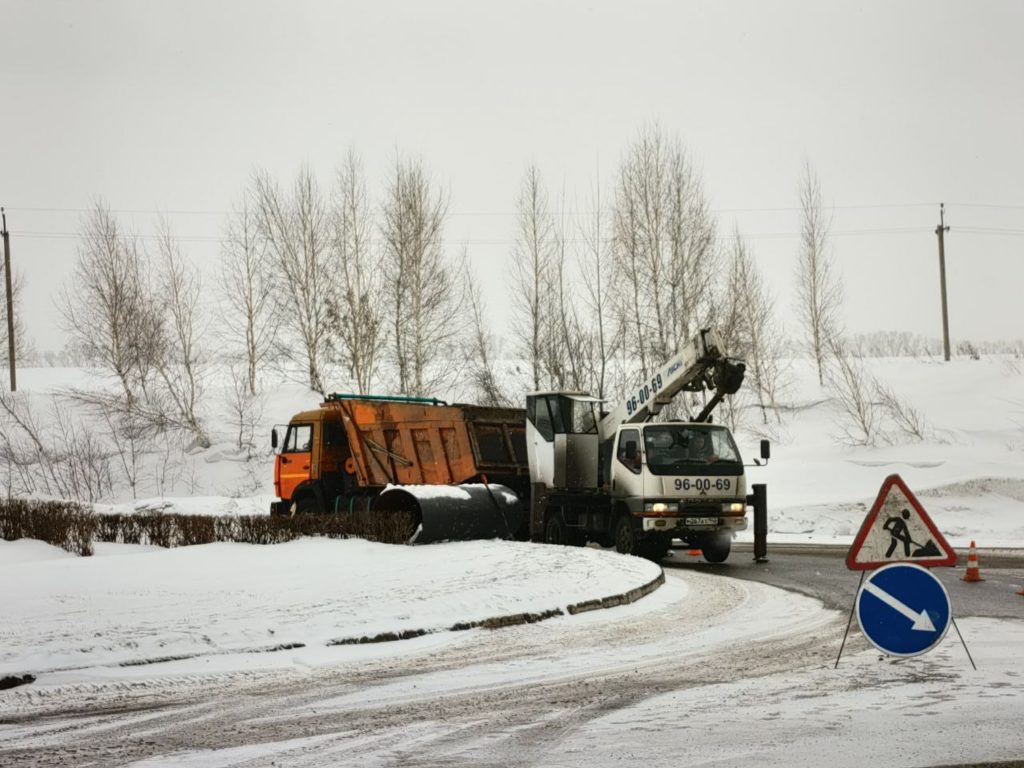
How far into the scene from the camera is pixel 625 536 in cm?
2077

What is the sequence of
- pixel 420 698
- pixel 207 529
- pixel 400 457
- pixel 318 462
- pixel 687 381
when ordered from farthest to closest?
1. pixel 318 462
2. pixel 400 457
3. pixel 687 381
4. pixel 207 529
5. pixel 420 698

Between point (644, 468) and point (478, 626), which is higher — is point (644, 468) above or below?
above

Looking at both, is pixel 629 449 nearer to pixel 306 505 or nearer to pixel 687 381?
pixel 687 381

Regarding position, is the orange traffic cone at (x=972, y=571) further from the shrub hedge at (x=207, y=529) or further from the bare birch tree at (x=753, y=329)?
the bare birch tree at (x=753, y=329)

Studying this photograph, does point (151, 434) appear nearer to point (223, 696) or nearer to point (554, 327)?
point (554, 327)

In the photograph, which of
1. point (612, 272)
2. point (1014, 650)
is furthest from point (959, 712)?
point (612, 272)

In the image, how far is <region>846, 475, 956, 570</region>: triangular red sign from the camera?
29.7ft

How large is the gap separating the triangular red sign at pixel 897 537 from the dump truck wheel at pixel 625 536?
37.5 feet

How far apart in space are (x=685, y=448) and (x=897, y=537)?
38.3 ft

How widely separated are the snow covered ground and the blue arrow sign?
29 cm

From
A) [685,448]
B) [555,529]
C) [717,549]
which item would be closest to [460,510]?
[555,529]

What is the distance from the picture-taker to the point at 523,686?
8.78m

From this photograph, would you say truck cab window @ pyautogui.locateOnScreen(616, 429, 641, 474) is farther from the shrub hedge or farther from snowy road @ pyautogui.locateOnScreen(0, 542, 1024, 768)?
snowy road @ pyautogui.locateOnScreen(0, 542, 1024, 768)

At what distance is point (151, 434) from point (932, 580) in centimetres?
5022
